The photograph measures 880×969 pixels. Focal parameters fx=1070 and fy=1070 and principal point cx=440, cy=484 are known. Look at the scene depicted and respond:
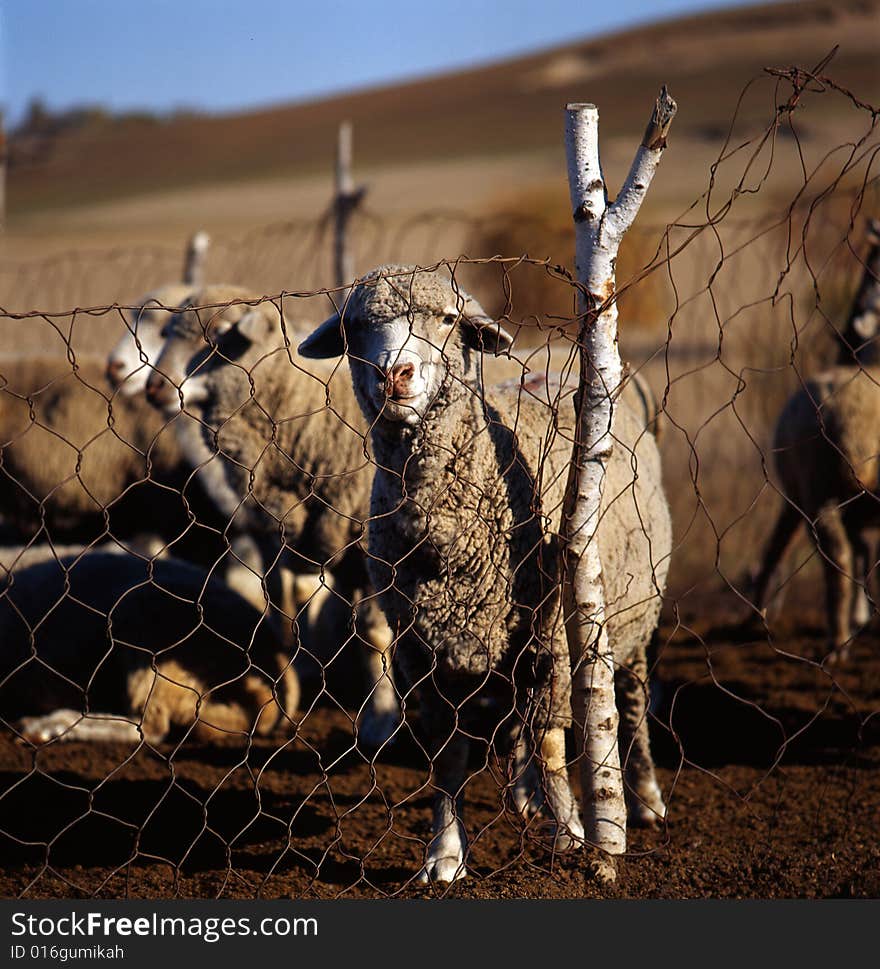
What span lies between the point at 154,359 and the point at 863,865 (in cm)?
390

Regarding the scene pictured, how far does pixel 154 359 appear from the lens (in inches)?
211

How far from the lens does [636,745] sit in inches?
145

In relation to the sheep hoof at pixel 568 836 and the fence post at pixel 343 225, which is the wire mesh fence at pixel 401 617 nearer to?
the sheep hoof at pixel 568 836

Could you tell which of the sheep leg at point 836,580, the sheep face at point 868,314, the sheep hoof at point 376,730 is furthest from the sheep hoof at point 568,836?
the sheep face at point 868,314

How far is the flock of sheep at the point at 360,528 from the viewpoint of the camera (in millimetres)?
3113

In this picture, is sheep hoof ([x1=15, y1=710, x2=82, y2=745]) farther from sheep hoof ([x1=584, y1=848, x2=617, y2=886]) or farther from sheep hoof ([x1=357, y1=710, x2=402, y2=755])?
sheep hoof ([x1=584, y1=848, x2=617, y2=886])

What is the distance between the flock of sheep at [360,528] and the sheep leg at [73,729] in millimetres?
13

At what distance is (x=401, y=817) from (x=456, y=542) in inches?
49.6

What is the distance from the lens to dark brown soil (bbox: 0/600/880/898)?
9.82 ft

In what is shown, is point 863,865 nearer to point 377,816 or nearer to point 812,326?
point 377,816

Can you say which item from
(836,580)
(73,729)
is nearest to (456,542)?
(73,729)

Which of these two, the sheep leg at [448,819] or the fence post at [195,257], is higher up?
the fence post at [195,257]

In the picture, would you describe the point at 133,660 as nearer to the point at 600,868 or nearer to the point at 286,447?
the point at 286,447

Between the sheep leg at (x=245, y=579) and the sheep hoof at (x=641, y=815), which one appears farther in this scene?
the sheep leg at (x=245, y=579)
